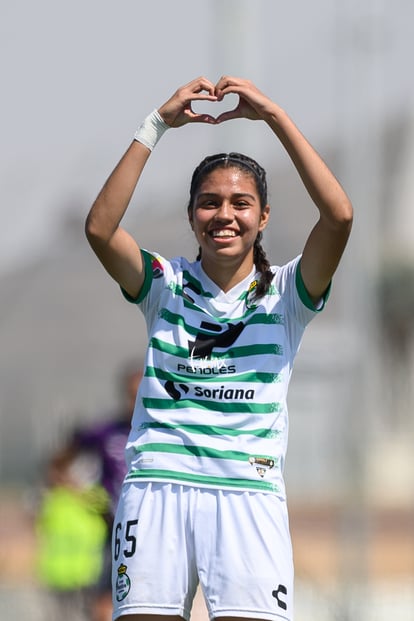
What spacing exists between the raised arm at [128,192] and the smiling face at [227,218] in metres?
0.21

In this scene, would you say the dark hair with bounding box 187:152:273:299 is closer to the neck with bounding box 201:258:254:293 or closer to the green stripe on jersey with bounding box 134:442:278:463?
the neck with bounding box 201:258:254:293

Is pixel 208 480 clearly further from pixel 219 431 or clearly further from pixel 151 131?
pixel 151 131

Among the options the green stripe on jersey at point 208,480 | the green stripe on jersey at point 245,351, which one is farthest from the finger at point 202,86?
the green stripe on jersey at point 208,480

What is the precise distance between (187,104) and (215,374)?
88cm

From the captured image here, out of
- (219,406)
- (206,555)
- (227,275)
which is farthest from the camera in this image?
(227,275)

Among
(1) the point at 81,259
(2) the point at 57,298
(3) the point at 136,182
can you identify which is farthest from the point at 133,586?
(2) the point at 57,298

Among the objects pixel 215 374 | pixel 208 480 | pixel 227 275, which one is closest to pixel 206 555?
pixel 208 480

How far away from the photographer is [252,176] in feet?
16.6

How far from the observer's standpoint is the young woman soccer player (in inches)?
184

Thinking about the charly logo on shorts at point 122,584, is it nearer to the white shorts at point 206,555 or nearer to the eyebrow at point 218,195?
the white shorts at point 206,555

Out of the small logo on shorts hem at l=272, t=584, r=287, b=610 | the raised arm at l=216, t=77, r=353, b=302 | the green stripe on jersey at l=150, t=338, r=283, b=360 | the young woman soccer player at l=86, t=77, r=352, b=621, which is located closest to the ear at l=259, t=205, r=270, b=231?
the young woman soccer player at l=86, t=77, r=352, b=621

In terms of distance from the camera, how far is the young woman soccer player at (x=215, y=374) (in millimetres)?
4676

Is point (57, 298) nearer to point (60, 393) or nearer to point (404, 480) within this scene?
point (60, 393)

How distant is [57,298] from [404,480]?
36.3 feet
